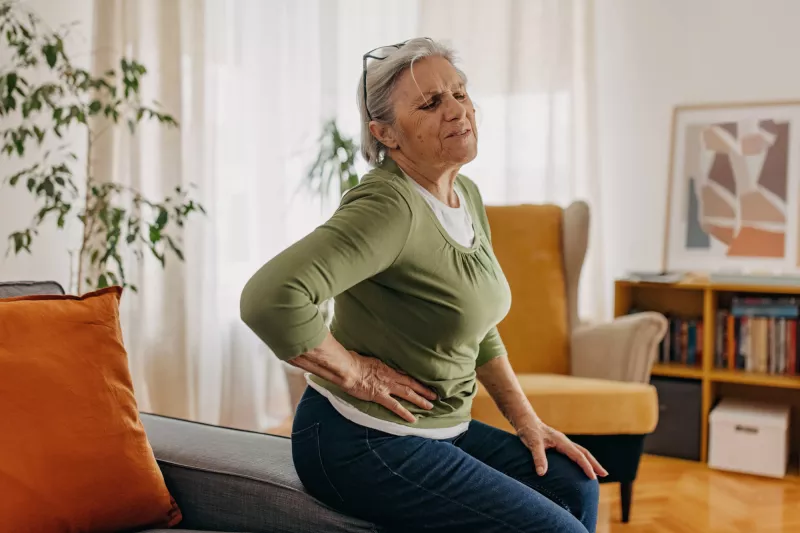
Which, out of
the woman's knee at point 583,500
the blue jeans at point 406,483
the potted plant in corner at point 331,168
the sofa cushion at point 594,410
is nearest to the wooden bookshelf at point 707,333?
the sofa cushion at point 594,410

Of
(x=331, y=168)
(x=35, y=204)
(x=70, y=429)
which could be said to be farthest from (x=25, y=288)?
(x=331, y=168)

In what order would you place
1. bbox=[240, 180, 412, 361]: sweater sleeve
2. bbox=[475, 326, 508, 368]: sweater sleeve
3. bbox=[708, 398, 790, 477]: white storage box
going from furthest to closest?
bbox=[708, 398, 790, 477]: white storage box → bbox=[475, 326, 508, 368]: sweater sleeve → bbox=[240, 180, 412, 361]: sweater sleeve

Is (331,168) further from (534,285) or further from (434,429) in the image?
(434,429)

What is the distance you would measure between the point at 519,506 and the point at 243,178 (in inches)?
108

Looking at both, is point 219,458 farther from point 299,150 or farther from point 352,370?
point 299,150

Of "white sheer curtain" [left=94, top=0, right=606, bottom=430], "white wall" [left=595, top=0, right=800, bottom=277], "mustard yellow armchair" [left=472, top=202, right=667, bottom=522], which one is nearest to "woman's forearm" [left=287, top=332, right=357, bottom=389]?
"mustard yellow armchair" [left=472, top=202, right=667, bottom=522]

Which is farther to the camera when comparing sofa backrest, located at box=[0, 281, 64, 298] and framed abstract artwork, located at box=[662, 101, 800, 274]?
framed abstract artwork, located at box=[662, 101, 800, 274]

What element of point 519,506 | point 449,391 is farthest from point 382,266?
point 519,506

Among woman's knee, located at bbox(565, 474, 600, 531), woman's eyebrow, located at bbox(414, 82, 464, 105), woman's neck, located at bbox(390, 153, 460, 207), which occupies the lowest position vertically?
woman's knee, located at bbox(565, 474, 600, 531)

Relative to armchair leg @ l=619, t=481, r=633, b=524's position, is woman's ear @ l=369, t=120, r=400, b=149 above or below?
above

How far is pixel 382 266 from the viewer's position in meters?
1.20

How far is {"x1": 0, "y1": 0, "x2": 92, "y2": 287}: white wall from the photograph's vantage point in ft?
9.15

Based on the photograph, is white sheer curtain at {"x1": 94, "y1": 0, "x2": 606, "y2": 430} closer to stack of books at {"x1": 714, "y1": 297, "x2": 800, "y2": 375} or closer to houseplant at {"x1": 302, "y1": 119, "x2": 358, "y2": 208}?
houseplant at {"x1": 302, "y1": 119, "x2": 358, "y2": 208}

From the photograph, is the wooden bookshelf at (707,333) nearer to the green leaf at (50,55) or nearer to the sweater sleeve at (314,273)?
the green leaf at (50,55)
